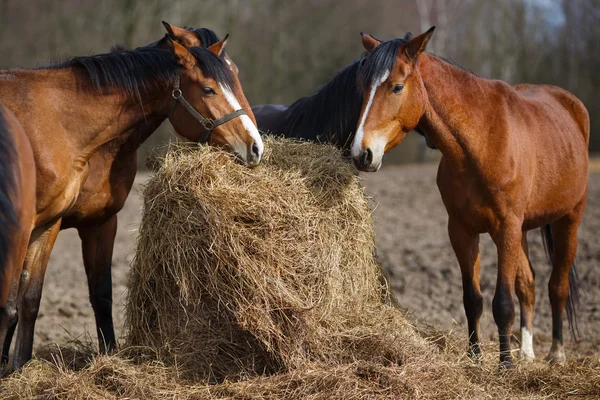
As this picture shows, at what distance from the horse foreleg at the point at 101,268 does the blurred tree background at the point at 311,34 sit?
10.5 metres

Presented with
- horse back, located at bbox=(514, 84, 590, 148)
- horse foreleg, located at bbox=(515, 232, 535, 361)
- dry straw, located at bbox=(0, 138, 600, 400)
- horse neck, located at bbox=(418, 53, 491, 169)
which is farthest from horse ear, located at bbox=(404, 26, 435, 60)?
horse foreleg, located at bbox=(515, 232, 535, 361)

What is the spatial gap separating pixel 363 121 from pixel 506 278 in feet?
4.60

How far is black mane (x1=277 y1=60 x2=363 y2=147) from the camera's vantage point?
5078 millimetres

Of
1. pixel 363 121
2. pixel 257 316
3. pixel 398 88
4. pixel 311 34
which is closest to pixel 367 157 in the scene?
pixel 363 121

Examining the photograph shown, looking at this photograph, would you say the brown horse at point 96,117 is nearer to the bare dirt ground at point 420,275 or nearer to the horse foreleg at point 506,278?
the bare dirt ground at point 420,275

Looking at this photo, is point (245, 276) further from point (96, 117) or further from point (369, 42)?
point (369, 42)

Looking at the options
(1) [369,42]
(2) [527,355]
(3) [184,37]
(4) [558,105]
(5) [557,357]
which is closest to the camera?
(3) [184,37]

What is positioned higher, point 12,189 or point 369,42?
point 369,42

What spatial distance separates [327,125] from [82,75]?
5.86 feet

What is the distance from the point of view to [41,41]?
724 inches

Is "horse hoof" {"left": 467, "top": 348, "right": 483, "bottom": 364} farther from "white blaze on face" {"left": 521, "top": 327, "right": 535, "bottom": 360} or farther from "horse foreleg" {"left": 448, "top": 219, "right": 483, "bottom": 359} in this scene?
"white blaze on face" {"left": 521, "top": 327, "right": 535, "bottom": 360}

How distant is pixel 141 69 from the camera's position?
4434 mm

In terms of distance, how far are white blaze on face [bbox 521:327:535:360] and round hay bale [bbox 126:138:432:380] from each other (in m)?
1.11

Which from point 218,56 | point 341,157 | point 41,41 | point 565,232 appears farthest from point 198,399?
point 41,41
